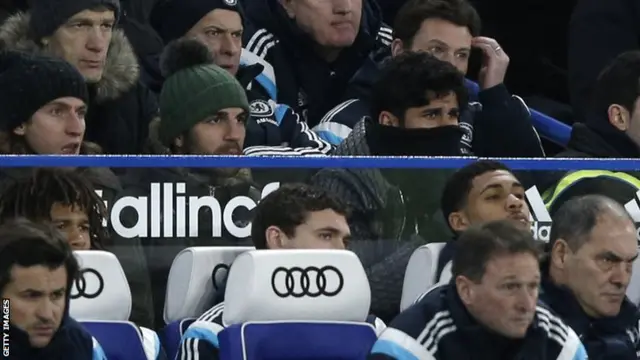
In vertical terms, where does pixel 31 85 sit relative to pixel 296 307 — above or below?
above

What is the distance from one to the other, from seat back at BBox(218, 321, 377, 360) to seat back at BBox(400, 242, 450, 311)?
A: 35cm

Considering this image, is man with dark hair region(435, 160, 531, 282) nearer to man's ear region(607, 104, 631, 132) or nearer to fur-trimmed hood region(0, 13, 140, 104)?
man's ear region(607, 104, 631, 132)

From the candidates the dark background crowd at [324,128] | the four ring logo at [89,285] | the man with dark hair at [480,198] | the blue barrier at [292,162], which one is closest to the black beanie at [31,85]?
the dark background crowd at [324,128]

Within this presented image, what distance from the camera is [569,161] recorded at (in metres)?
7.08

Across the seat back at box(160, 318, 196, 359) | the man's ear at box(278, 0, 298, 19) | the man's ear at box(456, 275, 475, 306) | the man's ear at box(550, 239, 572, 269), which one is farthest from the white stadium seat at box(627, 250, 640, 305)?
the man's ear at box(278, 0, 298, 19)

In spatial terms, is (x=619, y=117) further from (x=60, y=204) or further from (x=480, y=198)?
(x=60, y=204)

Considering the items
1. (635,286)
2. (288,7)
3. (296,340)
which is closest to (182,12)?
(288,7)

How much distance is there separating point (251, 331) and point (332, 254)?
0.36 metres

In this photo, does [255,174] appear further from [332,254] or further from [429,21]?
[429,21]

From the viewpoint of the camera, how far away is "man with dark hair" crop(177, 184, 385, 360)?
22.1 feet

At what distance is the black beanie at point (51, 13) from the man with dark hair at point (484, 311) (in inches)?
89.8

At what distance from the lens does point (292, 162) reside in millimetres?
6859

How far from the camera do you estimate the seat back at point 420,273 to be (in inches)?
266

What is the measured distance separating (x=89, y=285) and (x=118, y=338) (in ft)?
0.60
